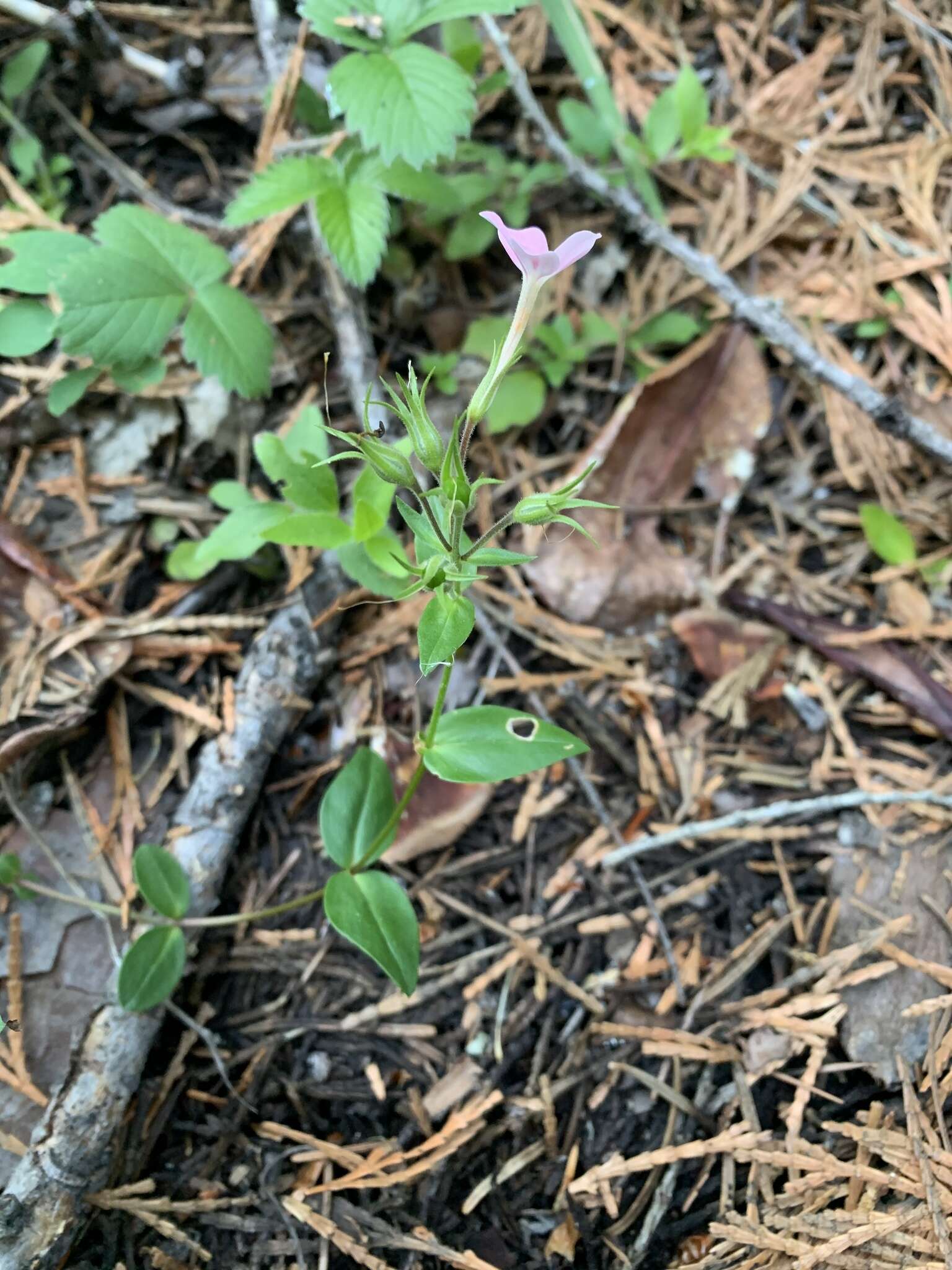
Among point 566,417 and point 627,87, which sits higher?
point 627,87

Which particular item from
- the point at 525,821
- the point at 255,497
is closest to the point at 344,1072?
the point at 525,821

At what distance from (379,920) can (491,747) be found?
52cm

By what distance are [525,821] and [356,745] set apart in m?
0.56

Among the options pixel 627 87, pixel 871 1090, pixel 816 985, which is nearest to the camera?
pixel 871 1090

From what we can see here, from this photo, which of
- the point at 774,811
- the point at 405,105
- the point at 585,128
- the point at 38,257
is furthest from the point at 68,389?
the point at 774,811

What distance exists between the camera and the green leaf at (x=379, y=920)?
1854 millimetres

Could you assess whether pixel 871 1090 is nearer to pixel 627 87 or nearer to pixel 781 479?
pixel 781 479

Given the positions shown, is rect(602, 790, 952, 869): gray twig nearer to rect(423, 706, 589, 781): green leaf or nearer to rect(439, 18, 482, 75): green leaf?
rect(423, 706, 589, 781): green leaf

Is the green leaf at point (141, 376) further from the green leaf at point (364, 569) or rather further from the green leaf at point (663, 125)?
the green leaf at point (663, 125)

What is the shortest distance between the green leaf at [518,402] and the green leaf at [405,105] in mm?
763

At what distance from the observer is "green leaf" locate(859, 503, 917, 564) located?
2.64m

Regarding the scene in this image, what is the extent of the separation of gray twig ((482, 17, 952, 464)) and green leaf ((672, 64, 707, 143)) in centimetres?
26

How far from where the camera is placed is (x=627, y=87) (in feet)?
9.88

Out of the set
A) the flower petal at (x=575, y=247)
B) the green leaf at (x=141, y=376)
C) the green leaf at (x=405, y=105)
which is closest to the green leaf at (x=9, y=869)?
the green leaf at (x=141, y=376)
